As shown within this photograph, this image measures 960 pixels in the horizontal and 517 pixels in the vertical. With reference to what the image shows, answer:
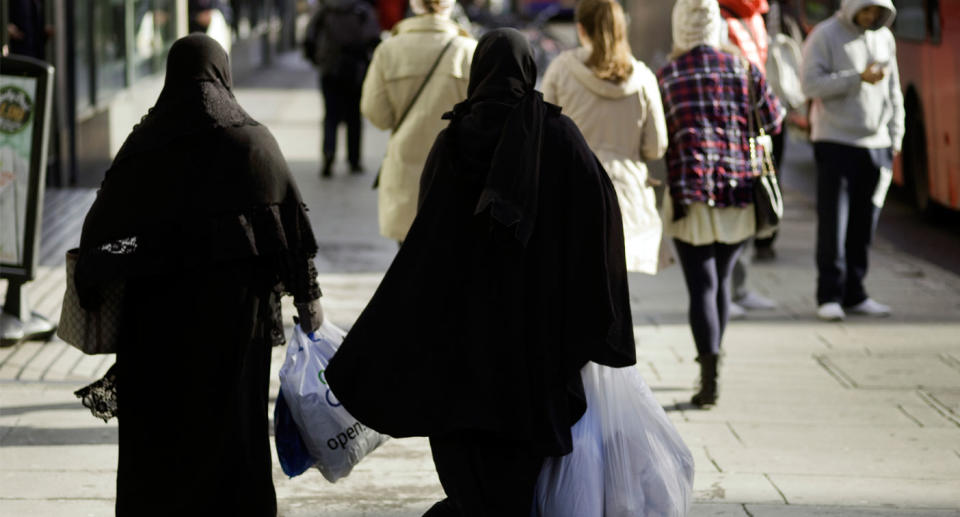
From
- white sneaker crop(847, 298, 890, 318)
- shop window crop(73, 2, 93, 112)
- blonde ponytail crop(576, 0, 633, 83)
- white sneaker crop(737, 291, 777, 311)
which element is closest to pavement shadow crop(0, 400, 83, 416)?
blonde ponytail crop(576, 0, 633, 83)

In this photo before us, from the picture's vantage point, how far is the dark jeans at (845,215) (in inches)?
336

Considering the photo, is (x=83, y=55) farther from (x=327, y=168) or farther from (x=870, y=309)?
(x=870, y=309)

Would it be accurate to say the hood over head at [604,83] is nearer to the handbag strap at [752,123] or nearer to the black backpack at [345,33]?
the handbag strap at [752,123]

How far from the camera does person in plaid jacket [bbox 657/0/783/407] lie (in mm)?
6570

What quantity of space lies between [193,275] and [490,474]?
97 centimetres

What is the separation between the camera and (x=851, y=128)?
8.45 metres

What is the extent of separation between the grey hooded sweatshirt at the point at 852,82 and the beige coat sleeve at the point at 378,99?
2.44 meters

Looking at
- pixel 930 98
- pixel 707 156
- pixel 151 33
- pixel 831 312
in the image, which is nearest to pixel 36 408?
pixel 707 156

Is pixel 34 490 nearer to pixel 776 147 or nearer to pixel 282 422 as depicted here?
pixel 282 422

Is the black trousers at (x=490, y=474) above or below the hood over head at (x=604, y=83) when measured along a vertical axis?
below

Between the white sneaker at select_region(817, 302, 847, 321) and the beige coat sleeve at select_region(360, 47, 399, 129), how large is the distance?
277 cm

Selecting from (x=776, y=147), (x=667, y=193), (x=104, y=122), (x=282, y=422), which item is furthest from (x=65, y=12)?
(x=282, y=422)

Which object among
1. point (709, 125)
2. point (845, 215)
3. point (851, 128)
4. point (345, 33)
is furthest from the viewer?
point (345, 33)

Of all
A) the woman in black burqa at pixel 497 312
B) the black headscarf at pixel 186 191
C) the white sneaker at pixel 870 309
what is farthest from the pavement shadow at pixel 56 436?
the white sneaker at pixel 870 309
